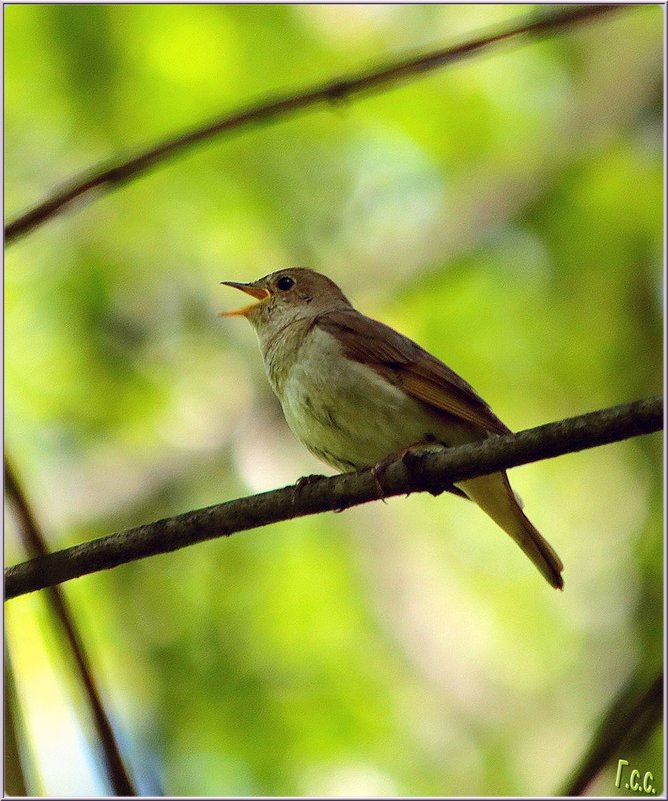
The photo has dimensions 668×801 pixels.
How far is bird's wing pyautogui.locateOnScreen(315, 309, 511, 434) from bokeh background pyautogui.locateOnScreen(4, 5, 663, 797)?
2326 mm

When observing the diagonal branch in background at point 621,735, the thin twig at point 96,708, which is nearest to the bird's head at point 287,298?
the thin twig at point 96,708

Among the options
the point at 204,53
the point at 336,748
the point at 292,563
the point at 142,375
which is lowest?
the point at 336,748

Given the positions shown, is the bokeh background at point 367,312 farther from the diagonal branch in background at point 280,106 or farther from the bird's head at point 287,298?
the diagonal branch in background at point 280,106

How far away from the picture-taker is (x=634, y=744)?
8.46 ft

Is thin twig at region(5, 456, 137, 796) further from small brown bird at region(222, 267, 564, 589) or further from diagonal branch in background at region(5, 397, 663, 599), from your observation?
small brown bird at region(222, 267, 564, 589)

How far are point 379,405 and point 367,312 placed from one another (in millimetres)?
4269

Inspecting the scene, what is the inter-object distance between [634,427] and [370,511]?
22.5 feet

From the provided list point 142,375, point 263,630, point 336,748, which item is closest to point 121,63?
point 142,375

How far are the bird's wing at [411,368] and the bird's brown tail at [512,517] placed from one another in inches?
13.4

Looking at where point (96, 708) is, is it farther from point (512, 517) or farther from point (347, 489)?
point (512, 517)

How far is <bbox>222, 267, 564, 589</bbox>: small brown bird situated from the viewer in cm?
521

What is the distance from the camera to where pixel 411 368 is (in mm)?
5477

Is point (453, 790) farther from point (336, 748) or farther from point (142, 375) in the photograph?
point (142, 375)

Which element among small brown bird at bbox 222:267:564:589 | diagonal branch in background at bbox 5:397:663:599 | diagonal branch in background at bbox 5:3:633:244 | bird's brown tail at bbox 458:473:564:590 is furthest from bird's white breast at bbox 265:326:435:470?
diagonal branch in background at bbox 5:3:633:244
